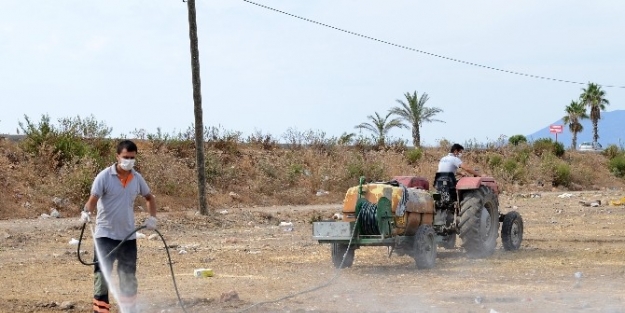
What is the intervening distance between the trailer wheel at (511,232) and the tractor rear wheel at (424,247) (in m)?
2.56

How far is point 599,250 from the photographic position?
14.9m

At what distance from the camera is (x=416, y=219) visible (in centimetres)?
1311

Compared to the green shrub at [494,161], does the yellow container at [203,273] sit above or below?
below

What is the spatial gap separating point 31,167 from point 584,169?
30.4 meters

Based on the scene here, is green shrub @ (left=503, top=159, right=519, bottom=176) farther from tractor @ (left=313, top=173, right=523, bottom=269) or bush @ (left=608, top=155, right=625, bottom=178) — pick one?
tractor @ (left=313, top=173, right=523, bottom=269)

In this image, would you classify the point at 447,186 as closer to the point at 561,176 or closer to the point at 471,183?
the point at 471,183

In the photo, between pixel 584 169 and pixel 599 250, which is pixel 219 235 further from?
pixel 584 169

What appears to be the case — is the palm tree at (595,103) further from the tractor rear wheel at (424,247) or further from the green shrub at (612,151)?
the tractor rear wheel at (424,247)

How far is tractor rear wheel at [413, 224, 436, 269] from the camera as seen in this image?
497 inches

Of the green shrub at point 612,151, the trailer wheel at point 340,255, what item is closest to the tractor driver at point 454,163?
the trailer wheel at point 340,255

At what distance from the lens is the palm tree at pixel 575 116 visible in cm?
8175

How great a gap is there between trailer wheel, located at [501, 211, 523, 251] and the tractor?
0.24 metres

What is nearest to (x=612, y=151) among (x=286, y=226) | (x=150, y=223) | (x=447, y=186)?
(x=286, y=226)

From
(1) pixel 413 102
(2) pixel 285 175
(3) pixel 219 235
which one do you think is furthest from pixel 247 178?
(1) pixel 413 102
